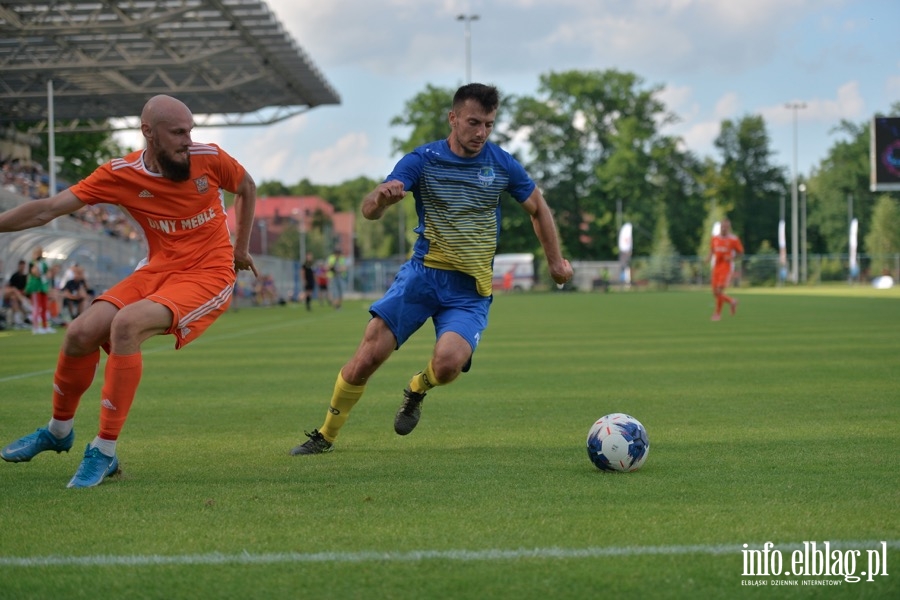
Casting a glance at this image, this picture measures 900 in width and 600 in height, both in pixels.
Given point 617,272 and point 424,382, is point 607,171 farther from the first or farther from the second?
point 424,382

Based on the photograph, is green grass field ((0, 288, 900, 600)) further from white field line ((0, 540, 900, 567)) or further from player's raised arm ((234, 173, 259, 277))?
player's raised arm ((234, 173, 259, 277))

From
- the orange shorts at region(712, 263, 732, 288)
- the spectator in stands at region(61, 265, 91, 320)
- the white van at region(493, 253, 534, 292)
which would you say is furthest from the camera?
the white van at region(493, 253, 534, 292)

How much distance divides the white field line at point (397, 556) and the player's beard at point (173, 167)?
94.7 inches

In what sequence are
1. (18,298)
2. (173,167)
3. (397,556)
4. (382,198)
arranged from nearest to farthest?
(397,556) < (173,167) < (382,198) < (18,298)

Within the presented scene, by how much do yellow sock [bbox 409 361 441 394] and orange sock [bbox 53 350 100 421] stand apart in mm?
1965

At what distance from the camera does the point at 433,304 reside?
6816mm

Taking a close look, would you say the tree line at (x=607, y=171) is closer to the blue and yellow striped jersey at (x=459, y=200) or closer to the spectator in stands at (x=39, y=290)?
the spectator in stands at (x=39, y=290)

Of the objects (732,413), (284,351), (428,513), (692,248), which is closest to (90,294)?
(284,351)

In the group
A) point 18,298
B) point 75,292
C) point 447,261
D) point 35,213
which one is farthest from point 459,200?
point 18,298

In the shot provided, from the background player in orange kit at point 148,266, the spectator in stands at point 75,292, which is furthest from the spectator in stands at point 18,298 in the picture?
the background player in orange kit at point 148,266

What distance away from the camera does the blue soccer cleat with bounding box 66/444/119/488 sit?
5414mm

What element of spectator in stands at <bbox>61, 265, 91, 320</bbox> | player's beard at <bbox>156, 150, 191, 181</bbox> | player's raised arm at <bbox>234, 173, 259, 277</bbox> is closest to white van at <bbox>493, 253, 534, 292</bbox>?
spectator in stands at <bbox>61, 265, 91, 320</bbox>

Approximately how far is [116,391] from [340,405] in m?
1.55

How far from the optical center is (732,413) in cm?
826
